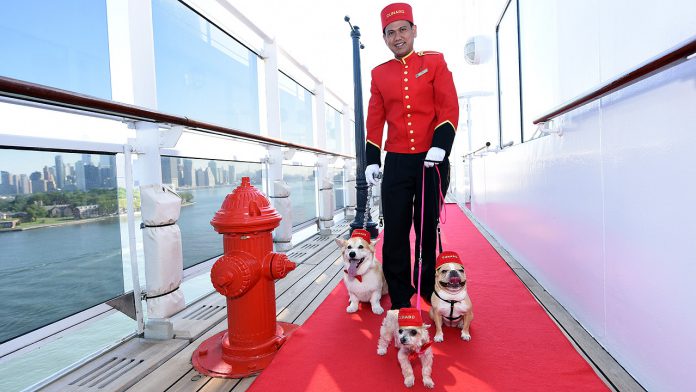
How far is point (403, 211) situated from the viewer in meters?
2.22

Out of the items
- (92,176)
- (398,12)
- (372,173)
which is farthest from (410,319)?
(92,176)

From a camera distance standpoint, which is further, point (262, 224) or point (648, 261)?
point (262, 224)

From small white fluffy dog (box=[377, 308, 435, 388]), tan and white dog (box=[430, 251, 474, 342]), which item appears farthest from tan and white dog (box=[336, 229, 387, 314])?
small white fluffy dog (box=[377, 308, 435, 388])

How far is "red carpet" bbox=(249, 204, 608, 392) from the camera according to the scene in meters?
1.44

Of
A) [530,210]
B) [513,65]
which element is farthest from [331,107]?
[530,210]

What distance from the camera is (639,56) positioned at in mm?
1396

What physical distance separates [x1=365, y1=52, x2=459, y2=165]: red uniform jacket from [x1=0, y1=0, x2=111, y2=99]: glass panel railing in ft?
4.84

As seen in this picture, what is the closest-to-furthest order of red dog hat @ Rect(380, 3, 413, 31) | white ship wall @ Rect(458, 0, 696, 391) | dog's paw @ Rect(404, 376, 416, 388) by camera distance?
white ship wall @ Rect(458, 0, 696, 391), dog's paw @ Rect(404, 376, 416, 388), red dog hat @ Rect(380, 3, 413, 31)

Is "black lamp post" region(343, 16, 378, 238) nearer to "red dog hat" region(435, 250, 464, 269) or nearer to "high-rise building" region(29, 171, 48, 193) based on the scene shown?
"red dog hat" region(435, 250, 464, 269)

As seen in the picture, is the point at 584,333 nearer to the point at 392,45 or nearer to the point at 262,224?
the point at 262,224

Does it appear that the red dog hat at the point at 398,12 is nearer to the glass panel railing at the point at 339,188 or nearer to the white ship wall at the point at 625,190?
the white ship wall at the point at 625,190

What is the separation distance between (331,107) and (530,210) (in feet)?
21.0

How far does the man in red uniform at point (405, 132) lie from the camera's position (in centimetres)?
208

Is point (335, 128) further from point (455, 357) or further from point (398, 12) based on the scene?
point (455, 357)
